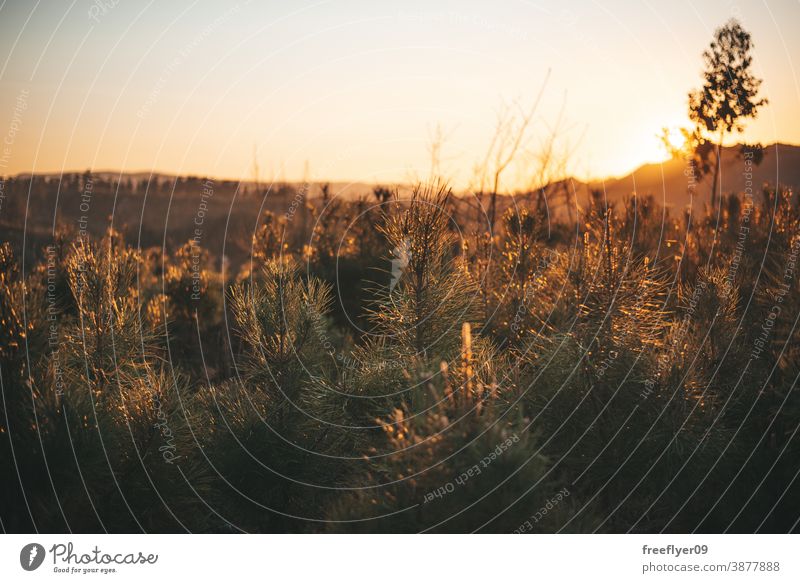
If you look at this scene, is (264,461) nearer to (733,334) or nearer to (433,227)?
(433,227)

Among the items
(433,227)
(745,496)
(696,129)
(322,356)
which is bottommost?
(745,496)

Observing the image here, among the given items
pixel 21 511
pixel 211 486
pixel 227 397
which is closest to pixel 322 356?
pixel 227 397

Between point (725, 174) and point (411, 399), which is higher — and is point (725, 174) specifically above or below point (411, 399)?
above

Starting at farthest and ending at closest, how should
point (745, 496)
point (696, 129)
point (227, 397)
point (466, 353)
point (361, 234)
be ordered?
Result: point (361, 234) → point (696, 129) → point (227, 397) → point (745, 496) → point (466, 353)

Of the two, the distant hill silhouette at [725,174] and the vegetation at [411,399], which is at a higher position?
the distant hill silhouette at [725,174]

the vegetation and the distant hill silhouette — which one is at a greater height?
the distant hill silhouette

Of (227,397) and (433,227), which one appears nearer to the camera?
(433,227)

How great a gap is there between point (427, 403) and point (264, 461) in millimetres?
1740

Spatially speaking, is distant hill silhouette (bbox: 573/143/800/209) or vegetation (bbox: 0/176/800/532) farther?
distant hill silhouette (bbox: 573/143/800/209)

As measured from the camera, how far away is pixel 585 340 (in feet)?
15.1

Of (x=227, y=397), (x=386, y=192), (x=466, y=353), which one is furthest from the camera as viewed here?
(x=386, y=192)

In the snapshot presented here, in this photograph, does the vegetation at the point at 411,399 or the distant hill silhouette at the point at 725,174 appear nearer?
the vegetation at the point at 411,399

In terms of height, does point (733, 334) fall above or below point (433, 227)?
below

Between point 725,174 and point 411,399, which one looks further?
point 725,174
